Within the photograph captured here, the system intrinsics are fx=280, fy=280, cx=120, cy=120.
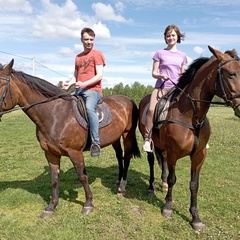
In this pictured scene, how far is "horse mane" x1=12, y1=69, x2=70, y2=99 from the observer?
4.79 meters

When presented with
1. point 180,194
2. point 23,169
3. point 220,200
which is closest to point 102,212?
point 180,194

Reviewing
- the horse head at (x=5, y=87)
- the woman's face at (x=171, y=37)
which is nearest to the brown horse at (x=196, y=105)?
the woman's face at (x=171, y=37)

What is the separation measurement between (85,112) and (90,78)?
0.67 metres

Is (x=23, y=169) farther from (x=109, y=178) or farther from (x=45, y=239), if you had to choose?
(x=45, y=239)

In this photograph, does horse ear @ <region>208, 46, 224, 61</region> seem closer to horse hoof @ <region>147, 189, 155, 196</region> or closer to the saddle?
the saddle

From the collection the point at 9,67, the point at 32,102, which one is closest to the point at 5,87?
the point at 9,67

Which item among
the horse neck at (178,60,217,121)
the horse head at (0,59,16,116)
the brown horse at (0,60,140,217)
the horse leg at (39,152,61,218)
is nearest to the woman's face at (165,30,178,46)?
the horse neck at (178,60,217,121)

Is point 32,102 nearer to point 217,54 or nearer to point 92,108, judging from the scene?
point 92,108

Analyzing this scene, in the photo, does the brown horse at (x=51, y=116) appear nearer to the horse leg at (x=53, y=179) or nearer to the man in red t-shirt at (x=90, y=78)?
the horse leg at (x=53, y=179)

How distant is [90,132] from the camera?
17.4ft

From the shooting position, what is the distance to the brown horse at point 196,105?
12.7ft

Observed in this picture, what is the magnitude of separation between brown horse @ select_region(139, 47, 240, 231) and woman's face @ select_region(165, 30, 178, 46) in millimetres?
893

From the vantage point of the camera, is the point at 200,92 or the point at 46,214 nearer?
the point at 200,92

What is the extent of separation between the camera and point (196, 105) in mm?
4512
